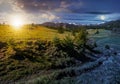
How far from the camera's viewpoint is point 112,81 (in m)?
37.3

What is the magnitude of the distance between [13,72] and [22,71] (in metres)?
1.55

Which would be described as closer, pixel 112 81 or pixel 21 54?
pixel 112 81

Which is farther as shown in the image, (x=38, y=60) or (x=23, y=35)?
(x=23, y=35)

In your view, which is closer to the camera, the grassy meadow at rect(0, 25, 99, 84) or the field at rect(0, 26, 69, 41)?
the grassy meadow at rect(0, 25, 99, 84)

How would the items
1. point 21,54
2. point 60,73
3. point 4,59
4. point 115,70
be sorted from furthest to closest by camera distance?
point 21,54 → point 4,59 → point 115,70 → point 60,73

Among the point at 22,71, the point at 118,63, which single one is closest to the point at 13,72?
the point at 22,71

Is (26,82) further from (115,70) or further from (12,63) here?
(115,70)

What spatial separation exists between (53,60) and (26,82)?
14935 mm

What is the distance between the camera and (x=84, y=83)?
36.2m

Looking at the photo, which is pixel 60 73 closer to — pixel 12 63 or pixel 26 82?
pixel 26 82

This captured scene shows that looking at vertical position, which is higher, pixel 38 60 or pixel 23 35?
pixel 23 35

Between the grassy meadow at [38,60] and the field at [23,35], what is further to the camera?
the field at [23,35]

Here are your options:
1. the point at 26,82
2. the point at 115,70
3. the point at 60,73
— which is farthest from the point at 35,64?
the point at 115,70

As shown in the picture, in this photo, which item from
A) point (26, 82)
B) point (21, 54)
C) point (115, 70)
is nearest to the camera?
point (26, 82)
